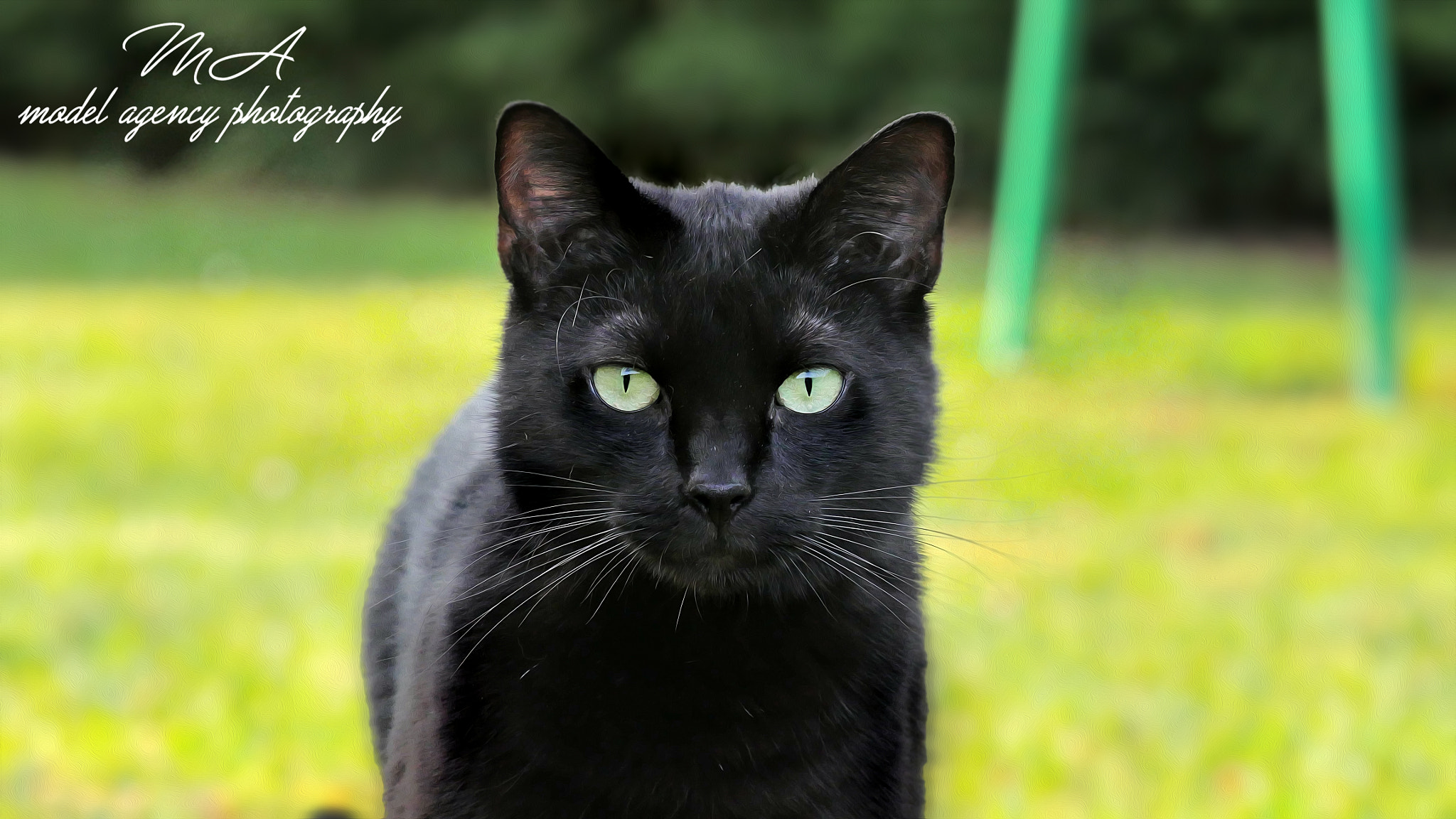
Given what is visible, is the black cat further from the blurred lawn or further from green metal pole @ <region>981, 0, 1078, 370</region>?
green metal pole @ <region>981, 0, 1078, 370</region>

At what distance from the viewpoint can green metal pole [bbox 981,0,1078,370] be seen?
4973 mm

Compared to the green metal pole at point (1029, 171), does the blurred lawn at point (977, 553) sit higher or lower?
lower

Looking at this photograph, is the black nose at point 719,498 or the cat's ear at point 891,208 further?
the cat's ear at point 891,208

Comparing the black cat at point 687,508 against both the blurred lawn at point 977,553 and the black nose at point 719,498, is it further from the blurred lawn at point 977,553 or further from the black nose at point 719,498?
the blurred lawn at point 977,553

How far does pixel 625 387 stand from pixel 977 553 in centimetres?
194

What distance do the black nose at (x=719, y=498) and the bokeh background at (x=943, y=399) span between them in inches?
11.1

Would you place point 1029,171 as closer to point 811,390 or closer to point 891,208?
point 891,208

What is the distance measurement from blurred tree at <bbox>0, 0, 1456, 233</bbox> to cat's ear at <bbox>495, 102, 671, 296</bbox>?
581 centimetres

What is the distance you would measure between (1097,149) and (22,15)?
319 inches

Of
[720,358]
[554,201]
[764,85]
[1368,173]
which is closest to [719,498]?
[720,358]

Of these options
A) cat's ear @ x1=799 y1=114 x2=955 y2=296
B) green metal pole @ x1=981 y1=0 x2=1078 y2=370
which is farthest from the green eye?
green metal pole @ x1=981 y1=0 x2=1078 y2=370

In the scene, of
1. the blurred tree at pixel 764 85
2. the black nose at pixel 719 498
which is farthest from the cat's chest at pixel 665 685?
the blurred tree at pixel 764 85

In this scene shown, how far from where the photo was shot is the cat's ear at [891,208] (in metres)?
1.46

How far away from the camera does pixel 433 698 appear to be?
146 centimetres
